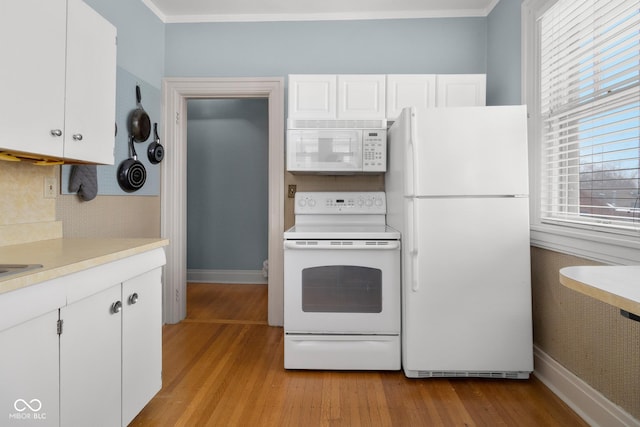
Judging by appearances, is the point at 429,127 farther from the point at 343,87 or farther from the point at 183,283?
the point at 183,283

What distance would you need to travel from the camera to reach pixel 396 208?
7.89 feet

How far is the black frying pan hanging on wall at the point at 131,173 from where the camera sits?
8.03 ft

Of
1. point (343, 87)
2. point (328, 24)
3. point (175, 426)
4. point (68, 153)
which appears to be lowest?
point (175, 426)

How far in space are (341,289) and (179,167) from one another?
1846 mm

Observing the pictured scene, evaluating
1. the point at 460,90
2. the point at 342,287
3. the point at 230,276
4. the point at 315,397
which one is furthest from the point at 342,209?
the point at 230,276

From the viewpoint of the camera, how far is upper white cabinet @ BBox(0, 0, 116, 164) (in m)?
1.25

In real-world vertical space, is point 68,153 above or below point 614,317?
above

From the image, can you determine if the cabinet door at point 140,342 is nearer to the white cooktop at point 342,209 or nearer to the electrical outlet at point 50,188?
the electrical outlet at point 50,188

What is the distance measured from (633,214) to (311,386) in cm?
185

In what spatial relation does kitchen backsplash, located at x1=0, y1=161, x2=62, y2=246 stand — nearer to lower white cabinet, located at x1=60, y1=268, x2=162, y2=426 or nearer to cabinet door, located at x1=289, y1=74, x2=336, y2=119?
lower white cabinet, located at x1=60, y1=268, x2=162, y2=426

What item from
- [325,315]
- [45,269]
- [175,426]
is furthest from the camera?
[325,315]

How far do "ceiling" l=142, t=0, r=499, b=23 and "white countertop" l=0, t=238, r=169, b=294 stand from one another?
86.0 inches

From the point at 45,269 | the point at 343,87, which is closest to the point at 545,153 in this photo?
the point at 343,87

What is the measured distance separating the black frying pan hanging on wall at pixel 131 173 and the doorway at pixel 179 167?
1.26 ft
